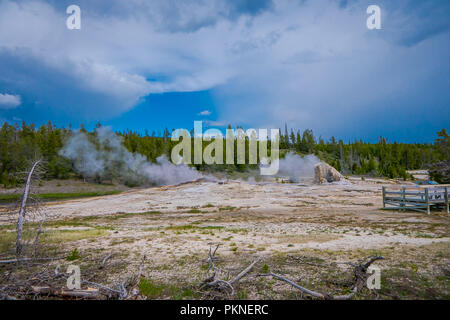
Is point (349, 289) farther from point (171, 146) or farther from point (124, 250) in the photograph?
point (171, 146)

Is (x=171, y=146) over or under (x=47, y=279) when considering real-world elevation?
over

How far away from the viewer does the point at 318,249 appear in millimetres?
9539

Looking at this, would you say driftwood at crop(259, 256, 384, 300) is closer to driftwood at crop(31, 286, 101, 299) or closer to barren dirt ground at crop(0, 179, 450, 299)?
barren dirt ground at crop(0, 179, 450, 299)

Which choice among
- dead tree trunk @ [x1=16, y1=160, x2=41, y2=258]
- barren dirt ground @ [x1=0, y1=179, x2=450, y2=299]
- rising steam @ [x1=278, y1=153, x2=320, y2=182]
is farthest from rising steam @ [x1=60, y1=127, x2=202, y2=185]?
dead tree trunk @ [x1=16, y1=160, x2=41, y2=258]

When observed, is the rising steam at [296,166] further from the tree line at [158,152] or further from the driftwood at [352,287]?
the driftwood at [352,287]

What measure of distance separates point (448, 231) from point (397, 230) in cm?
222

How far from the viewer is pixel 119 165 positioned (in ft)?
214

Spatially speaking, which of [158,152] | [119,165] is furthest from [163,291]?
[158,152]

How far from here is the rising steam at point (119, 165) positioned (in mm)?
61094

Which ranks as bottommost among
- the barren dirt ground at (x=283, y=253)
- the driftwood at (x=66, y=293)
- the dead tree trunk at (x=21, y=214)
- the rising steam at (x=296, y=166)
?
the barren dirt ground at (x=283, y=253)

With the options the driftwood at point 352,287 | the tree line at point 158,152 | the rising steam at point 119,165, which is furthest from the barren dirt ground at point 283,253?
the rising steam at point 119,165
